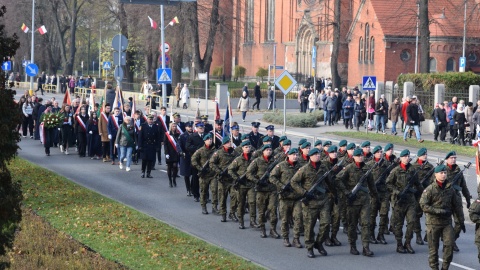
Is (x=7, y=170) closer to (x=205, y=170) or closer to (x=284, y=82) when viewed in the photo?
(x=205, y=170)

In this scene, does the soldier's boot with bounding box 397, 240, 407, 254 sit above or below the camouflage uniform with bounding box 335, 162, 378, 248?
below

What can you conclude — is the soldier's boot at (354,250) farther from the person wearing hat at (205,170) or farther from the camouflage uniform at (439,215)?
the person wearing hat at (205,170)

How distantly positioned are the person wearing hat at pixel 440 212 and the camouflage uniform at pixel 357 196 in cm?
177

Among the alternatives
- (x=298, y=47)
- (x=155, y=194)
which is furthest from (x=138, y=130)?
(x=298, y=47)

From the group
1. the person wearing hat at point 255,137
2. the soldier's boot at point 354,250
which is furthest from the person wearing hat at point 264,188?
the person wearing hat at point 255,137

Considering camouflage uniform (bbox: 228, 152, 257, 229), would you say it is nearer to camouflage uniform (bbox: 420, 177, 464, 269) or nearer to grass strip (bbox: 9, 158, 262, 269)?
grass strip (bbox: 9, 158, 262, 269)

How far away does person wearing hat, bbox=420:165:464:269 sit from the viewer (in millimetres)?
12898

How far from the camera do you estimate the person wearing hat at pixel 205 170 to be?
60.9ft

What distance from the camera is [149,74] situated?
68125mm

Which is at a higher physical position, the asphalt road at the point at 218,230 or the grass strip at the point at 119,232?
the grass strip at the point at 119,232

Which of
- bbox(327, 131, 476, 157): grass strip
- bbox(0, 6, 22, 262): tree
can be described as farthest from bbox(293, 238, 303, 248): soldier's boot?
bbox(327, 131, 476, 157): grass strip

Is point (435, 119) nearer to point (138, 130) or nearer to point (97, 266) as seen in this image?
point (138, 130)

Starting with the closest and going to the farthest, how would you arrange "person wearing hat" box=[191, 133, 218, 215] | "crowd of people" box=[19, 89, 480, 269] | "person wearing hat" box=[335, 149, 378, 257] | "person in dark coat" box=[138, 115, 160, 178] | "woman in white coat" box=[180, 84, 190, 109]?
"crowd of people" box=[19, 89, 480, 269] < "person wearing hat" box=[335, 149, 378, 257] < "person wearing hat" box=[191, 133, 218, 215] < "person in dark coat" box=[138, 115, 160, 178] < "woman in white coat" box=[180, 84, 190, 109]

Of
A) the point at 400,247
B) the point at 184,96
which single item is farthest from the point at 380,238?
the point at 184,96
